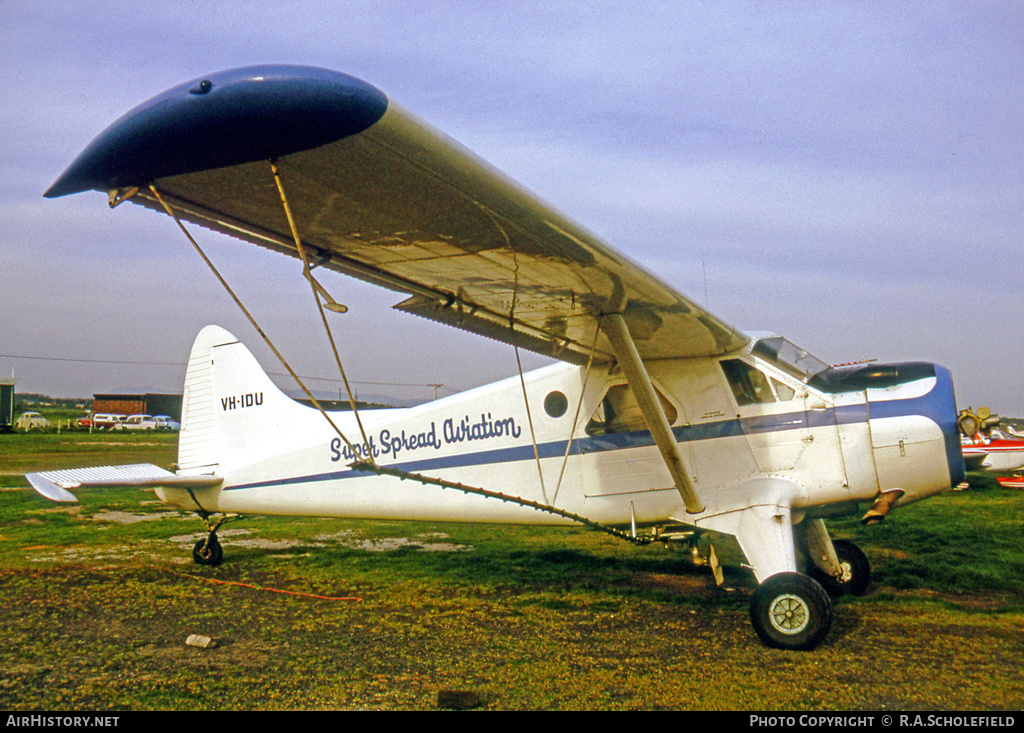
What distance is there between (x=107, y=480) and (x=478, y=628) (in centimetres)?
434

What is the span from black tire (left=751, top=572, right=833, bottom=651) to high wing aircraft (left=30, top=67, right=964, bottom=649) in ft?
0.04

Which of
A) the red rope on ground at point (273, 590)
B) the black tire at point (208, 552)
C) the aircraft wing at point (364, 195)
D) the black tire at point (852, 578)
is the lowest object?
the black tire at point (852, 578)

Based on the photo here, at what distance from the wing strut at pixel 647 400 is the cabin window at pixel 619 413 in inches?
29.6

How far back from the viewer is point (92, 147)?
2.44m

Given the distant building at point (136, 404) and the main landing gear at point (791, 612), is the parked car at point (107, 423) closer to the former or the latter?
the distant building at point (136, 404)

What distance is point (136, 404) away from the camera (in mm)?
67812

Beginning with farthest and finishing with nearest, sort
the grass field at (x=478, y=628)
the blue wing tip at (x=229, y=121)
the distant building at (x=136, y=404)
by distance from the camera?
1. the distant building at (x=136, y=404)
2. the grass field at (x=478, y=628)
3. the blue wing tip at (x=229, y=121)

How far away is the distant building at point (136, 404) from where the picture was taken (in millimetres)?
67250

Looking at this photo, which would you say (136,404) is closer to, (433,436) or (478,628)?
(433,436)

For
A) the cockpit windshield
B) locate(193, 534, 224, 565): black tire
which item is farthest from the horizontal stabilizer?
the cockpit windshield

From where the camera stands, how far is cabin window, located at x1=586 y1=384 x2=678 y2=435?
6.03 meters

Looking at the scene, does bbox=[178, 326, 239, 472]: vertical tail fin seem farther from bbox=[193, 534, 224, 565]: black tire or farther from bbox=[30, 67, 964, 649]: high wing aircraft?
bbox=[193, 534, 224, 565]: black tire

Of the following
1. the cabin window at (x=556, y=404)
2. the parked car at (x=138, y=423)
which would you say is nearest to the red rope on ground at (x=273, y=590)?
the cabin window at (x=556, y=404)

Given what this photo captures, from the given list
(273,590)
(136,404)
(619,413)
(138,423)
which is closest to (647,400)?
(619,413)
